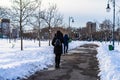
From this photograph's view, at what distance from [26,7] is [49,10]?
641 inches

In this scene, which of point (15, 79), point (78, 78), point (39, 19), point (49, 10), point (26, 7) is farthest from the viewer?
point (49, 10)

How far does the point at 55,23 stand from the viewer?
56625 millimetres

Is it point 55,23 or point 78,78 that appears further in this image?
point 55,23

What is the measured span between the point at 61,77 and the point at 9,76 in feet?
7.30

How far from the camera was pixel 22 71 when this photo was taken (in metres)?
14.7

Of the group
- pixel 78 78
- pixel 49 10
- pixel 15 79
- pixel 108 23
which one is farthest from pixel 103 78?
pixel 108 23

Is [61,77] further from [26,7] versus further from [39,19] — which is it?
[39,19]

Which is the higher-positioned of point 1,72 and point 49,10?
point 49,10

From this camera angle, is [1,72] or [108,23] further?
[108,23]

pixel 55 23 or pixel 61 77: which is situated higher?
pixel 55 23

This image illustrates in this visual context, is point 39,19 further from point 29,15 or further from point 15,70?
point 15,70

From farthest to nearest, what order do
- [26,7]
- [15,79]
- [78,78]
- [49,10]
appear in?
[49,10] → [26,7] → [78,78] → [15,79]

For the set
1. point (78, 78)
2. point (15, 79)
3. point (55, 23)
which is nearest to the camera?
point (15, 79)

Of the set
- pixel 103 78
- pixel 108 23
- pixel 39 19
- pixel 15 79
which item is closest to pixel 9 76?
pixel 15 79
